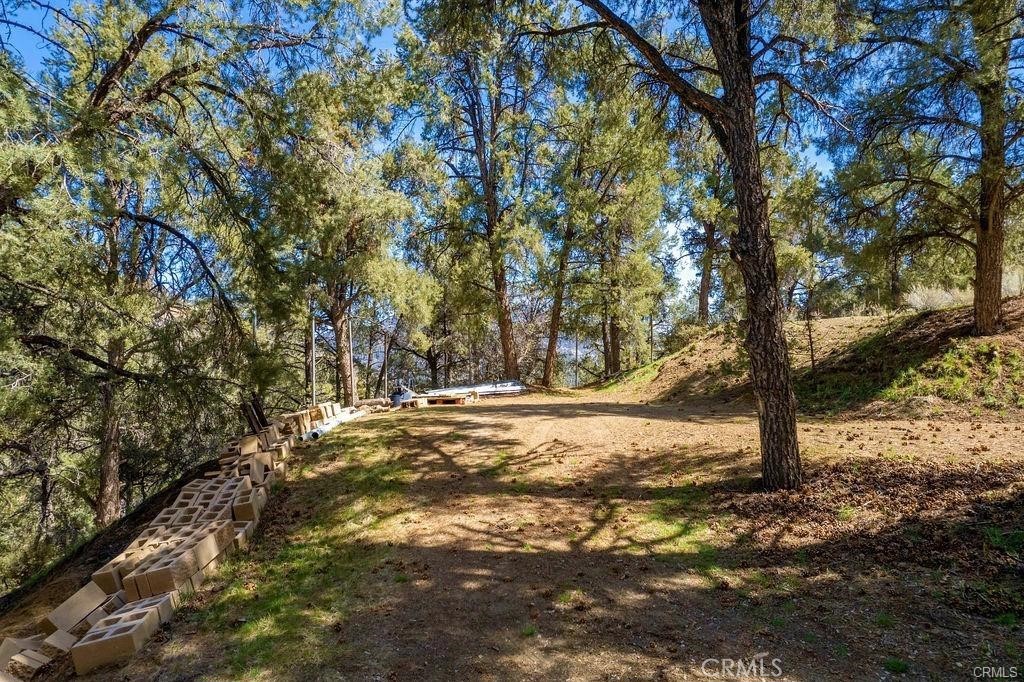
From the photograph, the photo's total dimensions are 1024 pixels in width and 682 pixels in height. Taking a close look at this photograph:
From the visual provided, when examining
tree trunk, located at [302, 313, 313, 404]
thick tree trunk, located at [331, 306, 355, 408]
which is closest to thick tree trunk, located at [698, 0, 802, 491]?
tree trunk, located at [302, 313, 313, 404]

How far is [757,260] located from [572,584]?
11.2 feet

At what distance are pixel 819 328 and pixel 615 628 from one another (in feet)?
34.5

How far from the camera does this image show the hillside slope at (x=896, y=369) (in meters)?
6.78

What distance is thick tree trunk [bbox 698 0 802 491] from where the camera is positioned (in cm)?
475

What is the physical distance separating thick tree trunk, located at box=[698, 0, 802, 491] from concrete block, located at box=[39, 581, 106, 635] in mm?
5909

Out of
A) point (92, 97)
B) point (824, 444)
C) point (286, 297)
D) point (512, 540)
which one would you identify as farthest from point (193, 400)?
point (824, 444)

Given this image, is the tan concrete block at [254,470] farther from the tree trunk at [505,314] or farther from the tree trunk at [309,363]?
the tree trunk at [505,314]

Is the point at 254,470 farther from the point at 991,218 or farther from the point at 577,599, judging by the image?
the point at 991,218

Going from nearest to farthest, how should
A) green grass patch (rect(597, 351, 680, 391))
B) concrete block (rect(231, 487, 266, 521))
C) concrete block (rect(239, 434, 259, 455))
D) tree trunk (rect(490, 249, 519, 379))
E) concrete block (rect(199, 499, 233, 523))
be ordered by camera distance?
concrete block (rect(199, 499, 233, 523)), concrete block (rect(231, 487, 266, 521)), concrete block (rect(239, 434, 259, 455)), green grass patch (rect(597, 351, 680, 391)), tree trunk (rect(490, 249, 519, 379))

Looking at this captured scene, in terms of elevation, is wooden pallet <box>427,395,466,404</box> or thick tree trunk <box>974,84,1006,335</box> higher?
thick tree trunk <box>974,84,1006,335</box>

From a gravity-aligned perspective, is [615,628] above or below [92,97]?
below

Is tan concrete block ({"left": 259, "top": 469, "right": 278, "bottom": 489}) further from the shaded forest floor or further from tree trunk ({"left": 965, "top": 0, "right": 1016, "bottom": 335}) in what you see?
tree trunk ({"left": 965, "top": 0, "right": 1016, "bottom": 335})

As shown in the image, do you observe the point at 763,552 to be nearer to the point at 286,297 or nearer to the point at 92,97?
the point at 286,297

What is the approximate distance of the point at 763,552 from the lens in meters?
3.83
